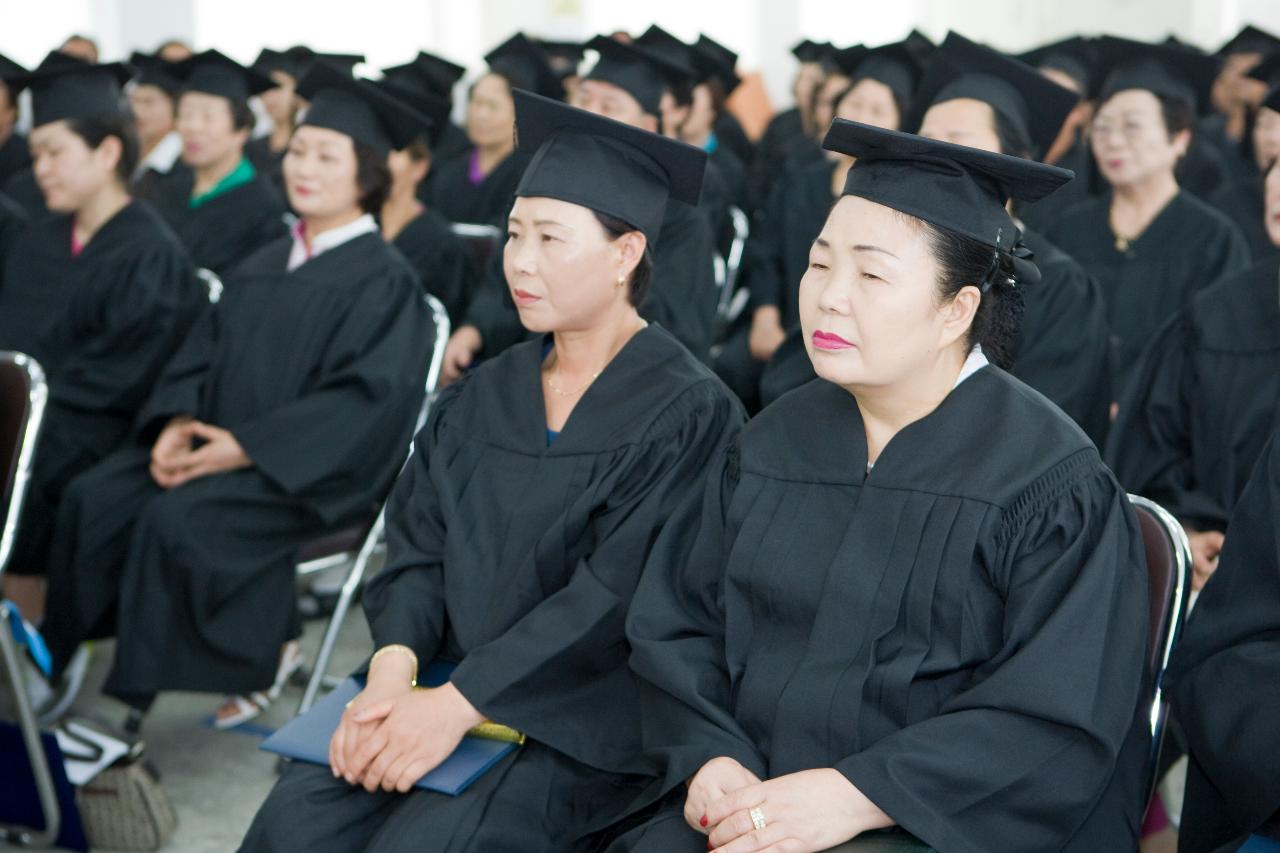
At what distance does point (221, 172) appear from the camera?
618 centimetres

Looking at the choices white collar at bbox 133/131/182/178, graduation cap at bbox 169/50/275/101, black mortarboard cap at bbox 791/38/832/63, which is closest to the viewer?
graduation cap at bbox 169/50/275/101

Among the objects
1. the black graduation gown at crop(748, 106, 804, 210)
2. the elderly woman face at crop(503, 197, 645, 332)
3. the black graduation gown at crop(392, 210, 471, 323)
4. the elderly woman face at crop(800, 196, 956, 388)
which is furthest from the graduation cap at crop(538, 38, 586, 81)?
the elderly woman face at crop(800, 196, 956, 388)

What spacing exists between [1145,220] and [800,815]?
3.33m

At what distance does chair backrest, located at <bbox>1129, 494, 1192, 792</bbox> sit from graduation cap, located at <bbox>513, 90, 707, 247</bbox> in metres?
1.10

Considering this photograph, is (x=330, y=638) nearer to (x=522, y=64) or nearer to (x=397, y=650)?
(x=397, y=650)

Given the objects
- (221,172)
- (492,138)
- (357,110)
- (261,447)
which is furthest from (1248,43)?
(261,447)

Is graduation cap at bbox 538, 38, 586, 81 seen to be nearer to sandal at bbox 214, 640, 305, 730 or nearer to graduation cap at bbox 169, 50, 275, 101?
graduation cap at bbox 169, 50, 275, 101

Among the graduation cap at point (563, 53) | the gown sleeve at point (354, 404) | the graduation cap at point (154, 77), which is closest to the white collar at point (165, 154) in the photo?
the graduation cap at point (154, 77)

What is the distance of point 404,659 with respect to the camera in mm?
2598

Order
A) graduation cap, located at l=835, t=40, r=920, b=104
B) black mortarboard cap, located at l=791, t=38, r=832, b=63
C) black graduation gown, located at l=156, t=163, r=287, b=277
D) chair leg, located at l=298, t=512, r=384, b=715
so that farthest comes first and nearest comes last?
black mortarboard cap, located at l=791, t=38, r=832, b=63 → black graduation gown, located at l=156, t=163, r=287, b=277 → graduation cap, located at l=835, t=40, r=920, b=104 → chair leg, located at l=298, t=512, r=384, b=715

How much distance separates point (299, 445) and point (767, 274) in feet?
7.46

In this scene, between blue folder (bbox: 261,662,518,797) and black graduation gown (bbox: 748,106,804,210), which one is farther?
black graduation gown (bbox: 748,106,804,210)

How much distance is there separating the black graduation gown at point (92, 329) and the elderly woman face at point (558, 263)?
87.5 inches

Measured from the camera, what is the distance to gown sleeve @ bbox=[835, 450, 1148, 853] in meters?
1.94
